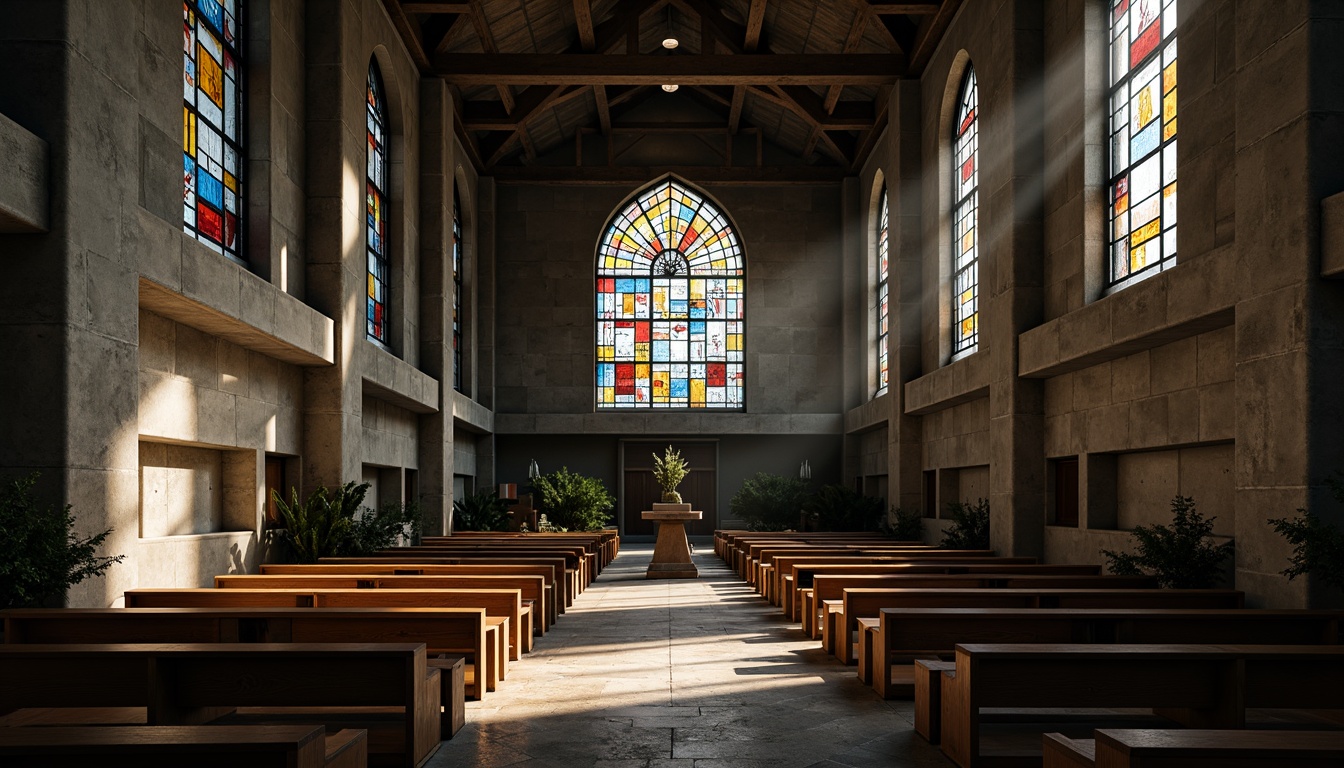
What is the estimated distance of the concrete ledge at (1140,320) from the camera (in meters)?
8.45

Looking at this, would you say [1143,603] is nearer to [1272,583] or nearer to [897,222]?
[1272,583]

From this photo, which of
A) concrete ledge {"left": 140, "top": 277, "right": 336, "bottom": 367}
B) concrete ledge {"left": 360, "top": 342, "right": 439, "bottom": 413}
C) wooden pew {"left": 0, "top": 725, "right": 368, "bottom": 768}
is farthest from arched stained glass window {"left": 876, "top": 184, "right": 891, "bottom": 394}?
wooden pew {"left": 0, "top": 725, "right": 368, "bottom": 768}

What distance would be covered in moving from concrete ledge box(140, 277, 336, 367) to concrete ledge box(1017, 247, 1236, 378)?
798 centimetres

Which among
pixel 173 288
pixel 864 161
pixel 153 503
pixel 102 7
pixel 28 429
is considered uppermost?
pixel 864 161

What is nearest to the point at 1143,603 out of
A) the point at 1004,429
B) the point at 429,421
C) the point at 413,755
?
the point at 413,755

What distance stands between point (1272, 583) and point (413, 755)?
5866 millimetres

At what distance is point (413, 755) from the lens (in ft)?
A: 15.8

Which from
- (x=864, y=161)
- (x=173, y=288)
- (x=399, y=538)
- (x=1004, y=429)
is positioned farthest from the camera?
(x=864, y=161)

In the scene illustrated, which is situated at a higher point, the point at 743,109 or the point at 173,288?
the point at 743,109

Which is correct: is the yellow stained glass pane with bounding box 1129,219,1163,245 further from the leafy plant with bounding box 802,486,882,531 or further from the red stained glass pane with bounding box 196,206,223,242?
the leafy plant with bounding box 802,486,882,531

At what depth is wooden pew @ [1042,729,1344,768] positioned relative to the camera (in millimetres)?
2854

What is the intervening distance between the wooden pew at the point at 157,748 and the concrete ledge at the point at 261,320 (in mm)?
5819

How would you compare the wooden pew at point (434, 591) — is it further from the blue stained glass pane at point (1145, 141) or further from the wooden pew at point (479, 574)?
the blue stained glass pane at point (1145, 141)

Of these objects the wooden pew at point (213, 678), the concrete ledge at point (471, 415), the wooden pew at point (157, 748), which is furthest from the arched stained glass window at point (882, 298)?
the wooden pew at point (157, 748)
